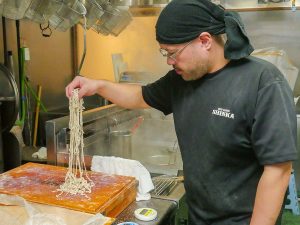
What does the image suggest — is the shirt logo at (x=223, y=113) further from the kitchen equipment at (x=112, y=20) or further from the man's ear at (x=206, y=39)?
the kitchen equipment at (x=112, y=20)

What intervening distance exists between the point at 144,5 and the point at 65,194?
2.36 metres

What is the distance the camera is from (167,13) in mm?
1425

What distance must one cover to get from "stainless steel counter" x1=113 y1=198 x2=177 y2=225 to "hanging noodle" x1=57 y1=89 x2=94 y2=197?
0.21 m

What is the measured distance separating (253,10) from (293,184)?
2004 mm

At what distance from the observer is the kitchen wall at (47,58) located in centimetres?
363

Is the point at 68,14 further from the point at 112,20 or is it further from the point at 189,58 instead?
the point at 189,58

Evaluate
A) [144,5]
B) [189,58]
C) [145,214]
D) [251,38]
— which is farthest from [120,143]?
[251,38]

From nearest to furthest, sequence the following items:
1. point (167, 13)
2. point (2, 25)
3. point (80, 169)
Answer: point (167, 13) → point (80, 169) → point (2, 25)

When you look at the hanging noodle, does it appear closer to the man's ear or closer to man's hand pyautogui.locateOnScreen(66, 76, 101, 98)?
man's hand pyautogui.locateOnScreen(66, 76, 101, 98)

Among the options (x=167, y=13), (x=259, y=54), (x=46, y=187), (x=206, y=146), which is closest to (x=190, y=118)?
(x=206, y=146)

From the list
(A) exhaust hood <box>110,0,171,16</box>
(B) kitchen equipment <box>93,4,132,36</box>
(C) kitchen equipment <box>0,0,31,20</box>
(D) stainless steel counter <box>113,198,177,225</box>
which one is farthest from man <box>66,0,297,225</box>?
(A) exhaust hood <box>110,0,171,16</box>

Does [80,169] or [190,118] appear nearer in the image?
[190,118]

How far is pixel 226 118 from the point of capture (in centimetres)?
141

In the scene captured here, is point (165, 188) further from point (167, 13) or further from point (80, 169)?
point (167, 13)
